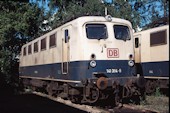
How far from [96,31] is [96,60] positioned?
3.81ft

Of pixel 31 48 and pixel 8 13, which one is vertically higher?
pixel 8 13

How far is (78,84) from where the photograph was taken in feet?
43.2

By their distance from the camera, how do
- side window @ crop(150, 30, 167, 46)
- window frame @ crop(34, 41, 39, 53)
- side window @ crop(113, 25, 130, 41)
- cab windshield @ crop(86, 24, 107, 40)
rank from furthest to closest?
window frame @ crop(34, 41, 39, 53) → side window @ crop(150, 30, 167, 46) → side window @ crop(113, 25, 130, 41) → cab windshield @ crop(86, 24, 107, 40)

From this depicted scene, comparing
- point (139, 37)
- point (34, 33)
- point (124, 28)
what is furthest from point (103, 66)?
point (34, 33)

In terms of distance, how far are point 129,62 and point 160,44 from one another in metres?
3.53

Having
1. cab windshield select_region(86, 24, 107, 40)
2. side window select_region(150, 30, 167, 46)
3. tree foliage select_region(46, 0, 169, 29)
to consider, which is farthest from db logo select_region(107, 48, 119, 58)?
tree foliage select_region(46, 0, 169, 29)

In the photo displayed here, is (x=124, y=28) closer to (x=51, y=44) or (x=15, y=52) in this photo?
(x=51, y=44)

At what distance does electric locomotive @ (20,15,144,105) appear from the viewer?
1298 cm

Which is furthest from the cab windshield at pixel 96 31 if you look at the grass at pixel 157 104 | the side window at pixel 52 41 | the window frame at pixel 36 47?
the window frame at pixel 36 47

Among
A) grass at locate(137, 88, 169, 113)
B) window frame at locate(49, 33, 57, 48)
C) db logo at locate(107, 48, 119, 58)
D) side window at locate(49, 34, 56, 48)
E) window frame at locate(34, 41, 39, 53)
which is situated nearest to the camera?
grass at locate(137, 88, 169, 113)

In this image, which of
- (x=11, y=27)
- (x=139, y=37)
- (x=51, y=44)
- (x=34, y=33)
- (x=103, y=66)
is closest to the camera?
(x=103, y=66)

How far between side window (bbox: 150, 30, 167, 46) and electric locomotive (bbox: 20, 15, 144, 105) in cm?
268

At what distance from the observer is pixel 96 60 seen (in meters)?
13.1

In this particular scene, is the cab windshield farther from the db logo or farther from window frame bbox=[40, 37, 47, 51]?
window frame bbox=[40, 37, 47, 51]
